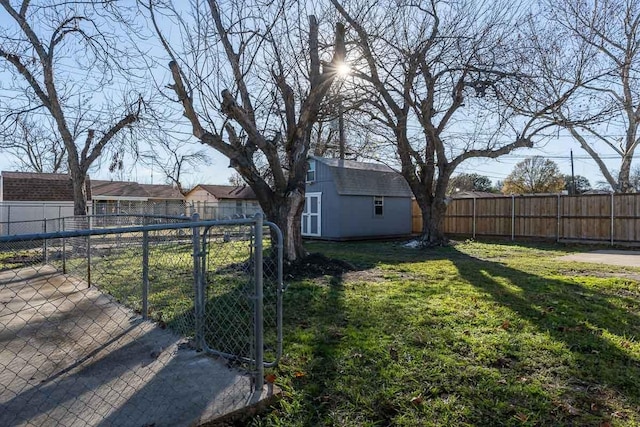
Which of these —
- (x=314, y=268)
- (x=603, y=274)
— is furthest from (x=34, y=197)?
(x=603, y=274)

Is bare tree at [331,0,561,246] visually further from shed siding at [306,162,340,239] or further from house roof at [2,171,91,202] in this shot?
house roof at [2,171,91,202]

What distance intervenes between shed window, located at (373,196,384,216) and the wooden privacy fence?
319cm

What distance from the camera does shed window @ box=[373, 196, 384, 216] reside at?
663 inches

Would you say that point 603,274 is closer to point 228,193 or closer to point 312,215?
point 312,215

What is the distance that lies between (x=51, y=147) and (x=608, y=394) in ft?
86.5

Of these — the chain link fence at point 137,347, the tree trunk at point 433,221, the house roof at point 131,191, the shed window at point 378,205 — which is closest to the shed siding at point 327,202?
the shed window at point 378,205

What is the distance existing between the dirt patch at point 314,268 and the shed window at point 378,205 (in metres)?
9.23

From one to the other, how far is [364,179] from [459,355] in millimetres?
13467

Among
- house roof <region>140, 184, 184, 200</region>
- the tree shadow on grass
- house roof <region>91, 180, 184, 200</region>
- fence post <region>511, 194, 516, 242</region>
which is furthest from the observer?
house roof <region>140, 184, 184, 200</region>

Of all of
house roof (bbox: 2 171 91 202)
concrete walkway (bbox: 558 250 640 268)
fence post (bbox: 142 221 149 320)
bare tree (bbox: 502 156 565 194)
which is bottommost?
concrete walkway (bbox: 558 250 640 268)

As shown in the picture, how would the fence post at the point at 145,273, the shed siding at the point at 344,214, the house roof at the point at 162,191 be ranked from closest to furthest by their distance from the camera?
the fence post at the point at 145,273, the shed siding at the point at 344,214, the house roof at the point at 162,191

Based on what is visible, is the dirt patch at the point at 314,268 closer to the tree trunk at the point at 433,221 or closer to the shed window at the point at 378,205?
the tree trunk at the point at 433,221

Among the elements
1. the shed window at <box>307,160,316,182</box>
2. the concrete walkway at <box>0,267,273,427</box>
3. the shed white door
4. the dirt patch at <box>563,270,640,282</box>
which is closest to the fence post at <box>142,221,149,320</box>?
the concrete walkway at <box>0,267,273,427</box>

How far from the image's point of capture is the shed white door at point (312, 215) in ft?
52.8
